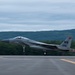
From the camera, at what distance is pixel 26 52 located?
120 meters

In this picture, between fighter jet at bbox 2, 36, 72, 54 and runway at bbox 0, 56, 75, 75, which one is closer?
runway at bbox 0, 56, 75, 75

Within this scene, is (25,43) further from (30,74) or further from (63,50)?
(30,74)

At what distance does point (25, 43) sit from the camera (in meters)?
106

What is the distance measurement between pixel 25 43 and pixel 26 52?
15.0 meters

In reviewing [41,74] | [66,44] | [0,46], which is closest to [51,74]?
[41,74]

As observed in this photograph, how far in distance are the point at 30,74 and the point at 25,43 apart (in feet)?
279

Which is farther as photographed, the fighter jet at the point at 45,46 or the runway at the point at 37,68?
the fighter jet at the point at 45,46

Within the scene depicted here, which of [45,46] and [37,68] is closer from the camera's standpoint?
[37,68]

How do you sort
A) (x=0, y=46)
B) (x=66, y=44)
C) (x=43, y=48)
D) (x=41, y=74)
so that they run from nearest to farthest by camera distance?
(x=41, y=74)
(x=66, y=44)
(x=43, y=48)
(x=0, y=46)

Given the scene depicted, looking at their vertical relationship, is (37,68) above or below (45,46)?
below

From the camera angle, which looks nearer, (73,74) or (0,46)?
(73,74)

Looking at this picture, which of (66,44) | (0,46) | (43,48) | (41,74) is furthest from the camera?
(0,46)

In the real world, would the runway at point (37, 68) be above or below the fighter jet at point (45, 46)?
below

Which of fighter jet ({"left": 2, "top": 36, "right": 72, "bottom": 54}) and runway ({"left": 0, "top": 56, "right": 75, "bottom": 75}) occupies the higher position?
fighter jet ({"left": 2, "top": 36, "right": 72, "bottom": 54})
